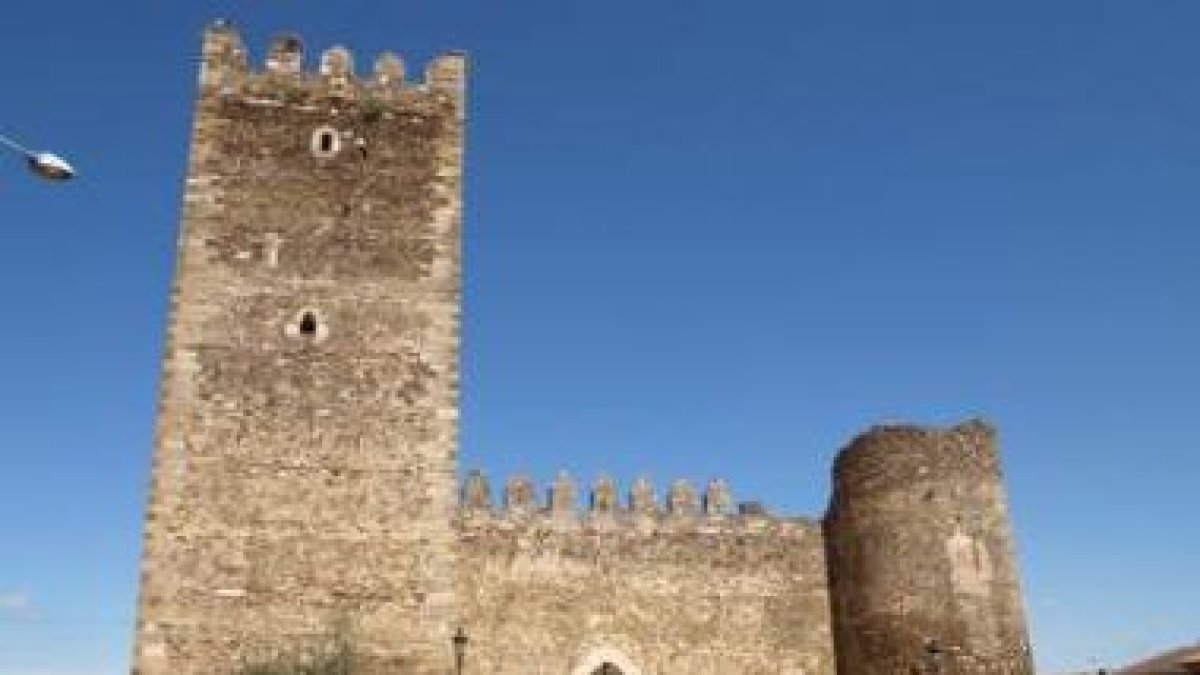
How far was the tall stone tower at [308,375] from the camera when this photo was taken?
1472cm

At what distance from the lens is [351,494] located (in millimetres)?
15289

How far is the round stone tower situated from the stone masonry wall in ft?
2.16

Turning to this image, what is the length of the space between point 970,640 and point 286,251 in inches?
365

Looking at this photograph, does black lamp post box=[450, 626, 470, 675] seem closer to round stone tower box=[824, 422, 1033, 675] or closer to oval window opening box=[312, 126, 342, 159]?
round stone tower box=[824, 422, 1033, 675]

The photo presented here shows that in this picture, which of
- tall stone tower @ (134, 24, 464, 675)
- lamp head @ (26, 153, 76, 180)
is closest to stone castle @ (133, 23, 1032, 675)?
tall stone tower @ (134, 24, 464, 675)

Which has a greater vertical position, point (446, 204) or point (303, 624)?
point (446, 204)

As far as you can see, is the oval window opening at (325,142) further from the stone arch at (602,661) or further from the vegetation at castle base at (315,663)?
the stone arch at (602,661)

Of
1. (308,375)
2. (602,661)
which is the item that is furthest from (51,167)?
(602,661)

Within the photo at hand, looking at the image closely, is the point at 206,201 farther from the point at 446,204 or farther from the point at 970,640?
the point at 970,640

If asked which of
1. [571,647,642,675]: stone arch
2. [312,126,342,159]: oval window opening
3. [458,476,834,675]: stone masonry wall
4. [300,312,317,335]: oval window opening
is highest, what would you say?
[312,126,342,159]: oval window opening

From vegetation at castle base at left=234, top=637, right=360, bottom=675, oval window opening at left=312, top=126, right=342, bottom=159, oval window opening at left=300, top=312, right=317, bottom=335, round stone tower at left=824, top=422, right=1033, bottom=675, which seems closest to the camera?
vegetation at castle base at left=234, top=637, right=360, bottom=675

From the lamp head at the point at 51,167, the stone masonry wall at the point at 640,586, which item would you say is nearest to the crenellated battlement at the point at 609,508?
the stone masonry wall at the point at 640,586

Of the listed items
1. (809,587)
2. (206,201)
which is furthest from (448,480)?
(809,587)

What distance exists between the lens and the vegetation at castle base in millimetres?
14297
